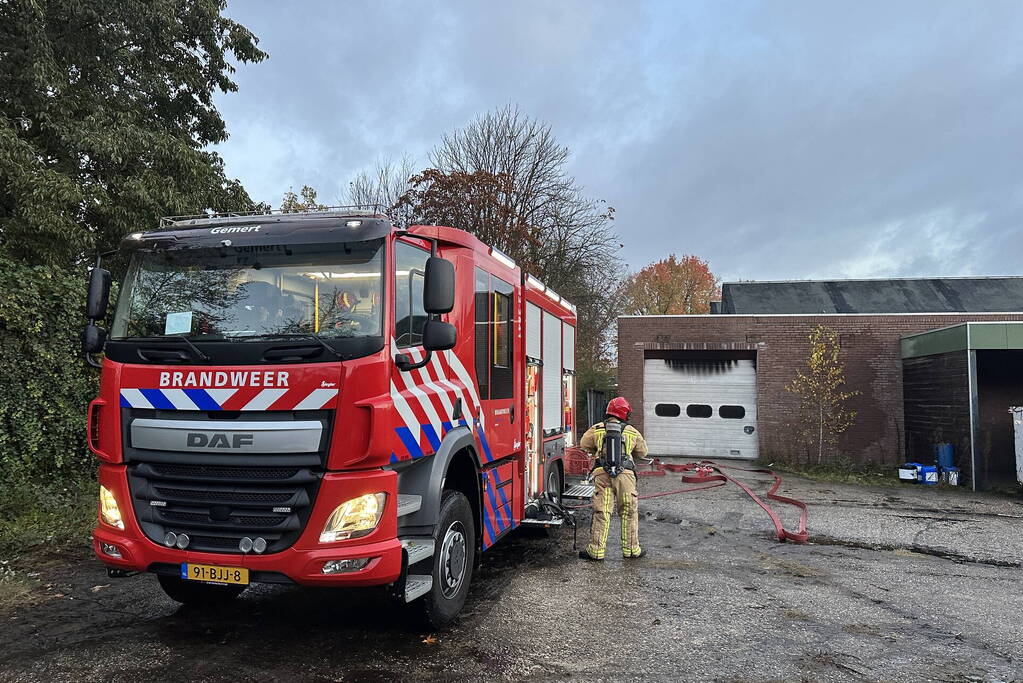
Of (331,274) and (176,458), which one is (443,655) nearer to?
(176,458)

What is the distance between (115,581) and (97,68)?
368 inches

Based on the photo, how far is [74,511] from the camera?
7492 millimetres

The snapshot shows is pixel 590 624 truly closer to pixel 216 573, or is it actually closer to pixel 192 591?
pixel 216 573

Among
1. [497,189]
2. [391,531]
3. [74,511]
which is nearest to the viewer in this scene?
[391,531]

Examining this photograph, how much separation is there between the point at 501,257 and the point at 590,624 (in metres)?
3.04

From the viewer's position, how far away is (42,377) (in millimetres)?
7879

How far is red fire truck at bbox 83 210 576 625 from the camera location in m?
3.81

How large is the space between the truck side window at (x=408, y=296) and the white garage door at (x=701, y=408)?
15.4 m

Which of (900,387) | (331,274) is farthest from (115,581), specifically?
(900,387)

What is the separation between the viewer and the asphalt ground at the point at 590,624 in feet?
13.3

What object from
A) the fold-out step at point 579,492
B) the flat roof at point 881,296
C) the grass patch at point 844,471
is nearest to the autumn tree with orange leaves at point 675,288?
the flat roof at point 881,296

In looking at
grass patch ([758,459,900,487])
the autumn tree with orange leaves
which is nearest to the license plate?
grass patch ([758,459,900,487])

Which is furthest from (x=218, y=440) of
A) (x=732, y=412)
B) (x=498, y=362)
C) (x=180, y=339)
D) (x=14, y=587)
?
(x=732, y=412)

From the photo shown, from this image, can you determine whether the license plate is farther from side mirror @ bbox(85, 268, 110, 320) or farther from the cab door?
the cab door
